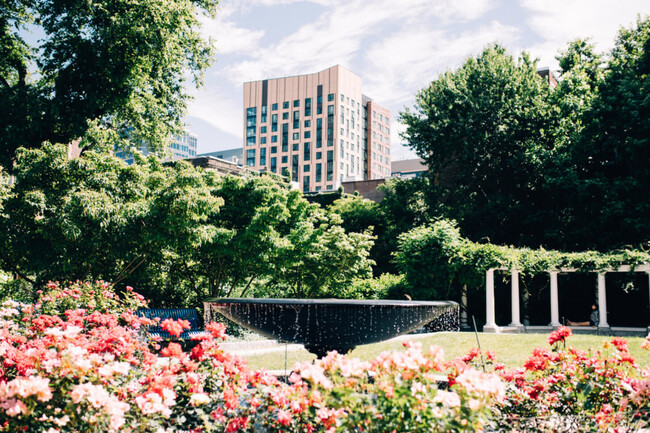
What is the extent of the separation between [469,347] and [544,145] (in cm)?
1885

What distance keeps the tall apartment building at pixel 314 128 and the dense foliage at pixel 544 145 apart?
60.0m

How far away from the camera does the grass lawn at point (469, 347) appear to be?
37.0ft

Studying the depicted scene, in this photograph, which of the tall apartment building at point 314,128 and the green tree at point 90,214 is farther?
the tall apartment building at point 314,128

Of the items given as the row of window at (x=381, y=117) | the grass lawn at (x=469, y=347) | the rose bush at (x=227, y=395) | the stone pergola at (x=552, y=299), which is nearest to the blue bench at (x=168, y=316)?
the grass lawn at (x=469, y=347)

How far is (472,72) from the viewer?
30359 mm

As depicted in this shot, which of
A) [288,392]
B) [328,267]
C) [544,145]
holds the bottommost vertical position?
[288,392]

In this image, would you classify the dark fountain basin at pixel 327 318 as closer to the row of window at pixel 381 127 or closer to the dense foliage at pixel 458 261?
the dense foliage at pixel 458 261

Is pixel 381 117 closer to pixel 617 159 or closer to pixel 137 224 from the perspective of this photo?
→ pixel 617 159

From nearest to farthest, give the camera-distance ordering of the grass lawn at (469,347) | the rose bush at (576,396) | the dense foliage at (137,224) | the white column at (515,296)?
the rose bush at (576,396) → the grass lawn at (469,347) → the dense foliage at (137,224) → the white column at (515,296)

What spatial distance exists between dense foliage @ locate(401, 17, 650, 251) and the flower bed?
70.2 ft

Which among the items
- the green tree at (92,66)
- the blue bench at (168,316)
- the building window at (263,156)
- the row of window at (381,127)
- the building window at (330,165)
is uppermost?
the row of window at (381,127)

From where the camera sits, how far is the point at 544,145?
2916 centimetres

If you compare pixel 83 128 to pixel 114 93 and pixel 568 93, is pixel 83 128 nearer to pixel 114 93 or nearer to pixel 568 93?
pixel 114 93

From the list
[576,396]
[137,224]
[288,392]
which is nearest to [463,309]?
[137,224]
